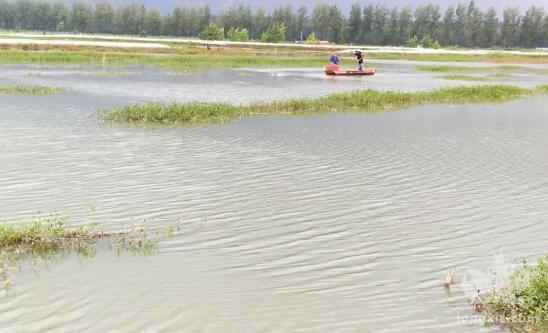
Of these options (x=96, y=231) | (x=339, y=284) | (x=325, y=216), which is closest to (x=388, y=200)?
(x=325, y=216)

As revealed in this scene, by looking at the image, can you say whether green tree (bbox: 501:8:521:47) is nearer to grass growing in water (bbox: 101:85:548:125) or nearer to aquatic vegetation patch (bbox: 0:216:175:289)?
grass growing in water (bbox: 101:85:548:125)

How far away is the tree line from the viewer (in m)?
159

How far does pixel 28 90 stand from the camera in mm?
29734

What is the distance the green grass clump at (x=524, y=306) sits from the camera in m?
7.17

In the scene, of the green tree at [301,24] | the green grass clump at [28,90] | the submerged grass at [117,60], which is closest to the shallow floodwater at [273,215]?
the green grass clump at [28,90]

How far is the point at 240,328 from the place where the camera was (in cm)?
701

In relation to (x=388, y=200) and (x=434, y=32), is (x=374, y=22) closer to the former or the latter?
(x=434, y=32)

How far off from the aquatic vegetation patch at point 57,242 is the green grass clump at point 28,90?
20.9m

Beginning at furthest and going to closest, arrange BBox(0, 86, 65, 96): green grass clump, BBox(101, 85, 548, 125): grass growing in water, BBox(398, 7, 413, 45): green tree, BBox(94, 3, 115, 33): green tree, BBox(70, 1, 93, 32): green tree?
BBox(94, 3, 115, 33): green tree < BBox(70, 1, 93, 32): green tree < BBox(398, 7, 413, 45): green tree < BBox(0, 86, 65, 96): green grass clump < BBox(101, 85, 548, 125): grass growing in water

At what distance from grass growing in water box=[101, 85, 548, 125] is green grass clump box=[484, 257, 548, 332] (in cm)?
1610

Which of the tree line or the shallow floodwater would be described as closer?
the shallow floodwater

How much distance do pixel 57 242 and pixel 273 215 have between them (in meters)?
3.81

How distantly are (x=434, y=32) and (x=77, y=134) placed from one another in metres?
161

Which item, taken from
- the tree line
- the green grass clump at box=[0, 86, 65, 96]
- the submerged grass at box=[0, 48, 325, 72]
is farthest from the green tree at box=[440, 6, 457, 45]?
the green grass clump at box=[0, 86, 65, 96]
